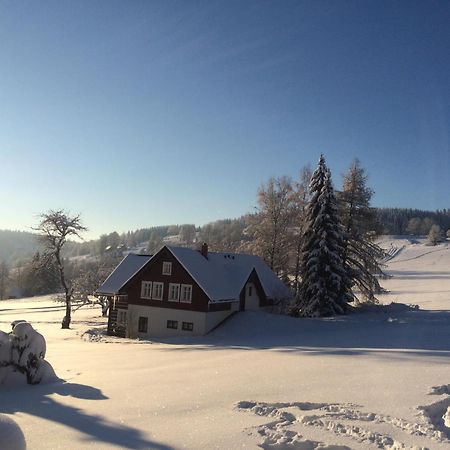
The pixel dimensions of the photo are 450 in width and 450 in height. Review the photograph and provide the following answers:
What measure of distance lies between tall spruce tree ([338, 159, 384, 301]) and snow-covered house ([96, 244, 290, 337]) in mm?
8710

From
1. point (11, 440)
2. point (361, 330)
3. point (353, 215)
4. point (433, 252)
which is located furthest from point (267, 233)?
point (433, 252)

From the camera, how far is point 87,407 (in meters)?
10.1

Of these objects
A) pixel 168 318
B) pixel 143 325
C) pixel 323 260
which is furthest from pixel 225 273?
pixel 323 260

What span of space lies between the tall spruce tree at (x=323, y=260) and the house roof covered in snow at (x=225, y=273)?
5347 mm

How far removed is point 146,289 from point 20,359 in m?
23.7

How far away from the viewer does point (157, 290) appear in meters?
36.7

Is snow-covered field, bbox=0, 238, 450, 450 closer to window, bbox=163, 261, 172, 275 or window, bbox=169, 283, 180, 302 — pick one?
window, bbox=169, 283, 180, 302

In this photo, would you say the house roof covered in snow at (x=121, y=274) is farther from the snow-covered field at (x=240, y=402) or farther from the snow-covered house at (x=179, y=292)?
the snow-covered field at (x=240, y=402)

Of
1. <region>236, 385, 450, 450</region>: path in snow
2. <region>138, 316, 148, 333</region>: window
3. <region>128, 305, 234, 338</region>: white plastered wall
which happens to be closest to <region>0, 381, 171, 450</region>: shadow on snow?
<region>236, 385, 450, 450</region>: path in snow

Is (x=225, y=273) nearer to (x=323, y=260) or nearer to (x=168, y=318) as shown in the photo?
(x=168, y=318)

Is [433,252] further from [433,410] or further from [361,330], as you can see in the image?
[433,410]

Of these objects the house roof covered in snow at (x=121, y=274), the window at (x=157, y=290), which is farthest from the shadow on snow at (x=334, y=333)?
the house roof covered in snow at (x=121, y=274)

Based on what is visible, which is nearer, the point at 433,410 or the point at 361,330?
the point at 433,410

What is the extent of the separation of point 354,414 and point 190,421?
299 centimetres
